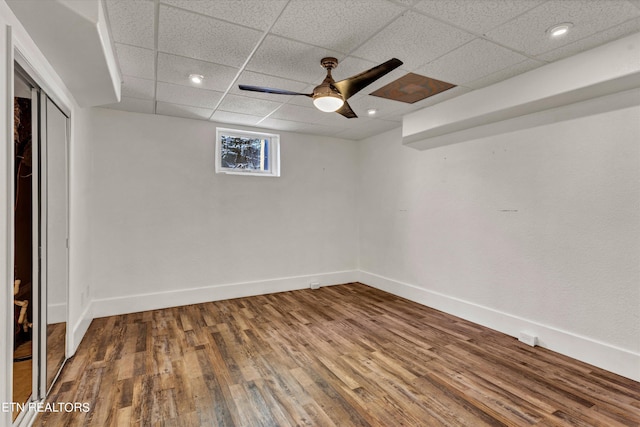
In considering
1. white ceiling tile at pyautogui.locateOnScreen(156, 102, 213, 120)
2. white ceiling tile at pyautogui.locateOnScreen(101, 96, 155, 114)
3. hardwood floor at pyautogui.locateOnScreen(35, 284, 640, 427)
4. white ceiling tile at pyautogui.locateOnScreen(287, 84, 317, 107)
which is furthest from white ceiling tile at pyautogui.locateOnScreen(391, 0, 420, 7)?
white ceiling tile at pyautogui.locateOnScreen(101, 96, 155, 114)

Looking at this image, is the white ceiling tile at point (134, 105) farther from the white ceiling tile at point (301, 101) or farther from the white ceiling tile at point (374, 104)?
the white ceiling tile at point (374, 104)

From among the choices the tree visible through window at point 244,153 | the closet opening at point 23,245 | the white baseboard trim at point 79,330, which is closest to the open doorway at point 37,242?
the closet opening at point 23,245

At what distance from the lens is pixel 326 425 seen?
1.95 m

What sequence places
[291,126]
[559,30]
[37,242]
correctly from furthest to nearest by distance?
1. [291,126]
2. [559,30]
3. [37,242]

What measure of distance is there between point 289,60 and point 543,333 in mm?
3508

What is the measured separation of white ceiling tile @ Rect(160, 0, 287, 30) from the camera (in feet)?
6.37

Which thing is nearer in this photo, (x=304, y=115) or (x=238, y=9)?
(x=238, y=9)

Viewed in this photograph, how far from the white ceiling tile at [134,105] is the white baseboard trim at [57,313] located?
2329mm

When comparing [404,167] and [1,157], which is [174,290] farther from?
[404,167]

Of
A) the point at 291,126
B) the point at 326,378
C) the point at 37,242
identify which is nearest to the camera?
the point at 37,242

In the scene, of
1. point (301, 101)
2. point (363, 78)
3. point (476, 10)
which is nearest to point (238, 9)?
point (363, 78)

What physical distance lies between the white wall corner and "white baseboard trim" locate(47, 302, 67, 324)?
13.4 feet

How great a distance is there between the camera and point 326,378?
8.17 ft

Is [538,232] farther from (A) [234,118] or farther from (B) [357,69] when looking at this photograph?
(A) [234,118]
